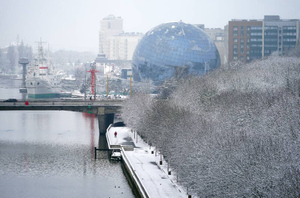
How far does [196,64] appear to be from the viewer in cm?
10631

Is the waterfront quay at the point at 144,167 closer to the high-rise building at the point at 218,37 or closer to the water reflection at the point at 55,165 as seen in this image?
the water reflection at the point at 55,165

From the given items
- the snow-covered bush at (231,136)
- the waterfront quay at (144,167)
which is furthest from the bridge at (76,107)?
the waterfront quay at (144,167)

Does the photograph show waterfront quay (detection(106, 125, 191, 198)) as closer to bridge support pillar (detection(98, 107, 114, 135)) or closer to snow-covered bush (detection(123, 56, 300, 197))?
snow-covered bush (detection(123, 56, 300, 197))

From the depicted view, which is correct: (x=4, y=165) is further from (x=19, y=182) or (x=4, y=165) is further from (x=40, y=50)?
(x=40, y=50)

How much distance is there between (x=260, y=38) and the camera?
133 m

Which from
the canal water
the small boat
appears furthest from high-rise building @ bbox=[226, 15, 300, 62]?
the small boat

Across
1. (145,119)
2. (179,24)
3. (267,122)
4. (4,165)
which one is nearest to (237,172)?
(267,122)

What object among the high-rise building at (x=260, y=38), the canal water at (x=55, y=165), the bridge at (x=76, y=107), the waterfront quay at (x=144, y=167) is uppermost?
the high-rise building at (x=260, y=38)

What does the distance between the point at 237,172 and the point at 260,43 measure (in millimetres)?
104611

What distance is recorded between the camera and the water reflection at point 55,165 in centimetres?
4212

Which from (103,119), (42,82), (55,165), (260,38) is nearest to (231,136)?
(55,165)

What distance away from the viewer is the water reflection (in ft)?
138

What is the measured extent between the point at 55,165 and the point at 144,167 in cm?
762

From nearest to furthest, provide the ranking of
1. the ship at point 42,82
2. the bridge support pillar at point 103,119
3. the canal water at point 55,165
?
the canal water at point 55,165 < the bridge support pillar at point 103,119 < the ship at point 42,82
